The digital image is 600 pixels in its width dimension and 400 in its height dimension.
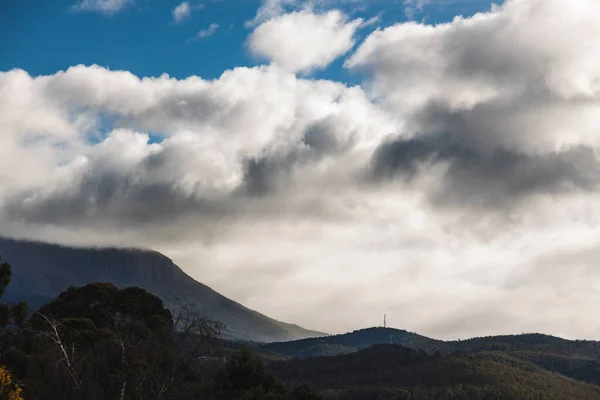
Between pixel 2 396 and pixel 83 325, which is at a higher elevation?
pixel 83 325

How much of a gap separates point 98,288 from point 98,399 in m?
60.3

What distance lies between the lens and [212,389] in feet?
222

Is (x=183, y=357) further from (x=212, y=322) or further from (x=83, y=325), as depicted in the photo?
(x=83, y=325)

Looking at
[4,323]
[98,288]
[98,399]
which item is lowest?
[98,399]

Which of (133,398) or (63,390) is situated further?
(133,398)

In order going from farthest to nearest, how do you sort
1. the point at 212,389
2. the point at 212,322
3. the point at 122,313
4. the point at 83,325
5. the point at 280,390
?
the point at 122,313 < the point at 83,325 < the point at 280,390 < the point at 212,389 < the point at 212,322

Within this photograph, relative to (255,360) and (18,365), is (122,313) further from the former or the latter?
(18,365)

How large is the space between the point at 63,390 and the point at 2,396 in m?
12.7

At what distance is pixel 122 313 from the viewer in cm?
10325

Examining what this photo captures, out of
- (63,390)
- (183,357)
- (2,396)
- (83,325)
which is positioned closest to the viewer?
(2,396)

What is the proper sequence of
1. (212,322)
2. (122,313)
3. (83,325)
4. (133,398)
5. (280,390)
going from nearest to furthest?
1. (133,398)
2. (212,322)
3. (280,390)
4. (83,325)
5. (122,313)

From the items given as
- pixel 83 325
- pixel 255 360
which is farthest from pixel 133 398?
pixel 83 325

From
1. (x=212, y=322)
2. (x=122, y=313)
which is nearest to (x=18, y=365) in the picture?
(x=212, y=322)

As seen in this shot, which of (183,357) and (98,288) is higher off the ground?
(98,288)
